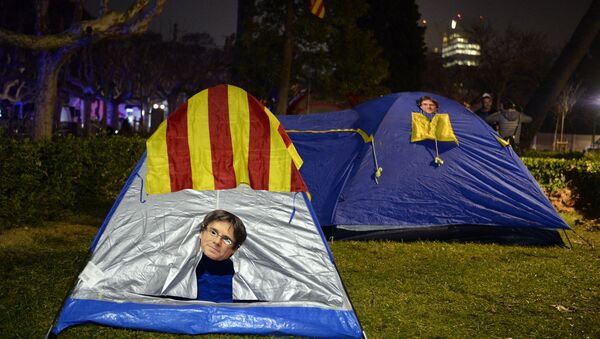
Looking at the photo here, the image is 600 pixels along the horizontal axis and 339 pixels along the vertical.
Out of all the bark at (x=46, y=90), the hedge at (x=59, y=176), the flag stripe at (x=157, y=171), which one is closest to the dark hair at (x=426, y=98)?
Answer: the flag stripe at (x=157, y=171)

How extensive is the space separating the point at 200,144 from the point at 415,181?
402 cm

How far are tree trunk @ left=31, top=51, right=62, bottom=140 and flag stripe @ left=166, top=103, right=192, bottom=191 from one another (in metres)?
7.42

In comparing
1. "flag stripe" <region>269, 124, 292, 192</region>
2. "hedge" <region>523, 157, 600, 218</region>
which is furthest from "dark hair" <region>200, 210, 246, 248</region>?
"hedge" <region>523, 157, 600, 218</region>

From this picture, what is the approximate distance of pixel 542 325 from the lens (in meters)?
4.82

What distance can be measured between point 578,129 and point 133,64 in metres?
31.9

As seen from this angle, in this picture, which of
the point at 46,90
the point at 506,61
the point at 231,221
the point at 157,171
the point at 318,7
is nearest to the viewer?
the point at 157,171

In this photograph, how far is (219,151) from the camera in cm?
448

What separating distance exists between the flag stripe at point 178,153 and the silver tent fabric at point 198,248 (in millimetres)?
445

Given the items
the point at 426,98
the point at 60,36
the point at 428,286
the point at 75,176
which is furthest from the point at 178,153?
the point at 60,36

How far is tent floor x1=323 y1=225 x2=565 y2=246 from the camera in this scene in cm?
785

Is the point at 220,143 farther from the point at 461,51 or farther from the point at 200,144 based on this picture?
the point at 461,51

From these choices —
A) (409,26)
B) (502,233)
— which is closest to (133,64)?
(409,26)

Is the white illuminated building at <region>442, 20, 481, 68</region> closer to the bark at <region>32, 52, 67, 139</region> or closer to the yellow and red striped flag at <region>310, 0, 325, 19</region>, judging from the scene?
the yellow and red striped flag at <region>310, 0, 325, 19</region>

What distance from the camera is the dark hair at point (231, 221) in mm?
4852
